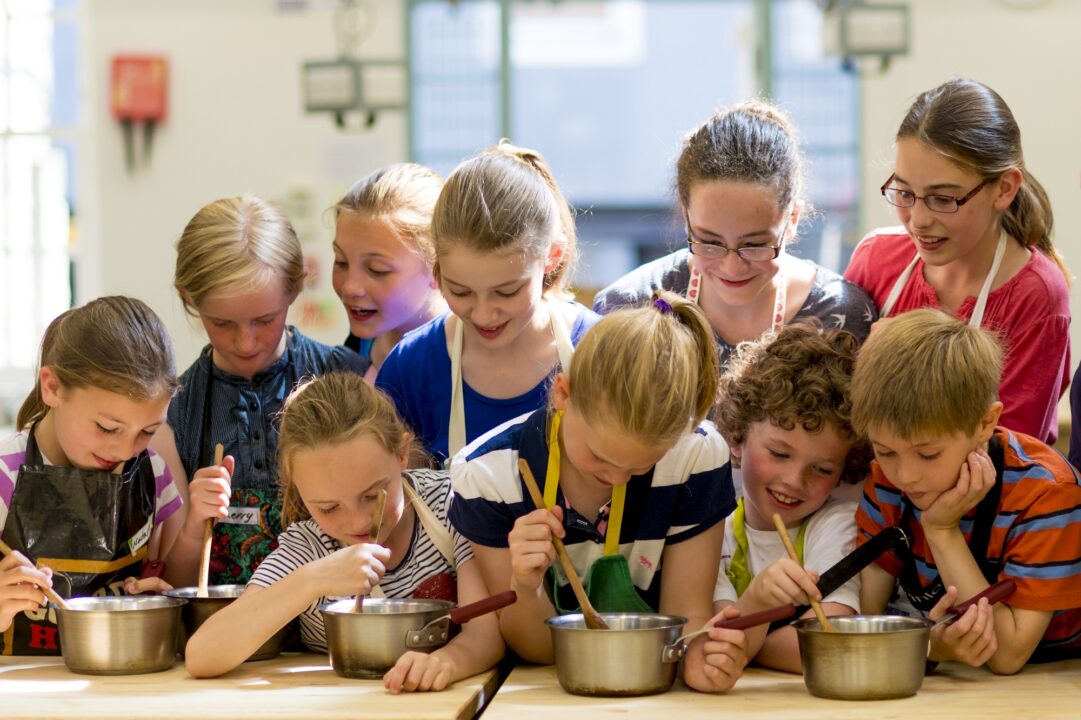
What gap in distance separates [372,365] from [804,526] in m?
1.04

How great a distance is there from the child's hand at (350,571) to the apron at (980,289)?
109cm

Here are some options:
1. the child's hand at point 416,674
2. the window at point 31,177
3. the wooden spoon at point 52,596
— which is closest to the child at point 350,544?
the child's hand at point 416,674

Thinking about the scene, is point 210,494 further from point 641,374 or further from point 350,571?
point 641,374

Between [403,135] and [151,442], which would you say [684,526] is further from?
[403,135]

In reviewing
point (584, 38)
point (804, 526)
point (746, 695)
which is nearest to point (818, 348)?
point (804, 526)

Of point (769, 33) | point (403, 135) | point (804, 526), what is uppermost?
point (769, 33)

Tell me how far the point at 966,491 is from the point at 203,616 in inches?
47.4

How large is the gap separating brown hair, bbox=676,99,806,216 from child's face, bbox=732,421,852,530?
478 millimetres

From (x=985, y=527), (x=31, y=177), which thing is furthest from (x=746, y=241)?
(x=31, y=177)

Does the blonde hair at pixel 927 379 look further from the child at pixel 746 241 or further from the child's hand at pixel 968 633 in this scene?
the child at pixel 746 241

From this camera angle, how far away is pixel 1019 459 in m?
1.88

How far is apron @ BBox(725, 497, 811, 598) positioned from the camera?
2.10 m

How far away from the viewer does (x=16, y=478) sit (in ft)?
7.05

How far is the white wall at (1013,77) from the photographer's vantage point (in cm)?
645
